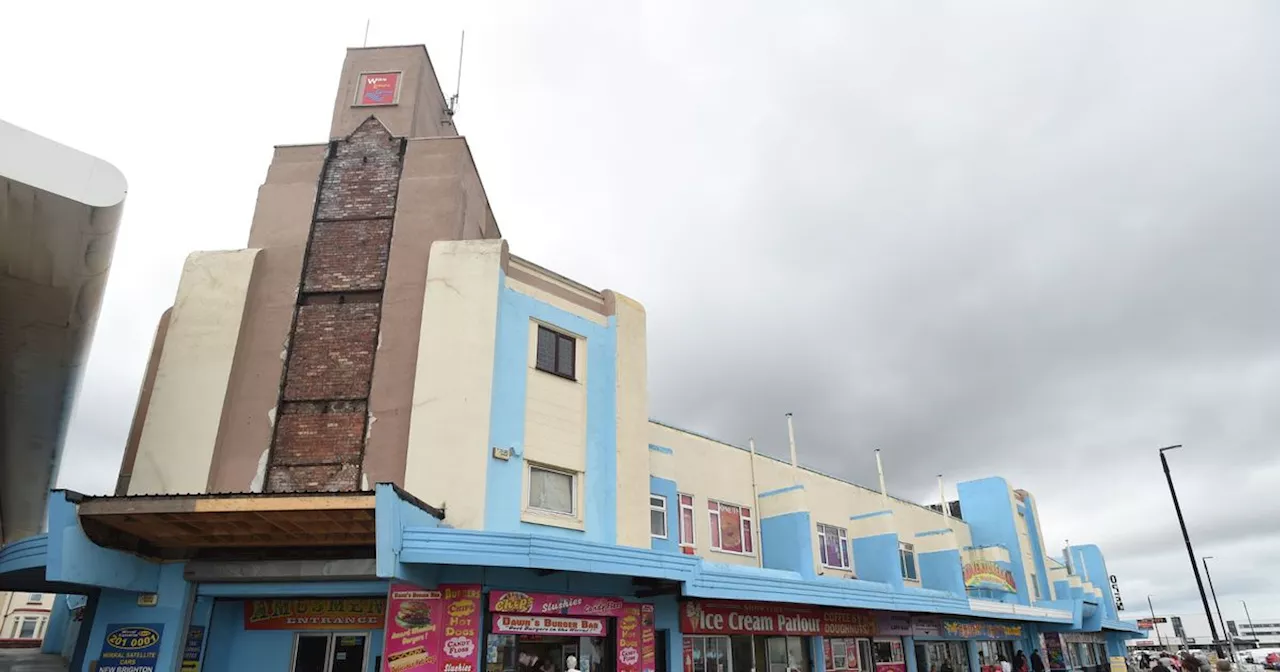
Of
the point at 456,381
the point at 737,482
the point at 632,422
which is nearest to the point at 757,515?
the point at 737,482

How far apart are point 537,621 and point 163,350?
9.55 metres

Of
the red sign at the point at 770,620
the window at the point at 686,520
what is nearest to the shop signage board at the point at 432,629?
the red sign at the point at 770,620

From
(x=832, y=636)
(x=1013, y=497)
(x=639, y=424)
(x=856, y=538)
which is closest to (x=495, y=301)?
(x=639, y=424)

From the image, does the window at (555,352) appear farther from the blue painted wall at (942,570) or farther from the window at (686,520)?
the blue painted wall at (942,570)

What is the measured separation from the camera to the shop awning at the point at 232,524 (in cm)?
1116

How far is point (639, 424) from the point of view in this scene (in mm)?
17031

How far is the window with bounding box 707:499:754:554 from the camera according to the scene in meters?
21.6

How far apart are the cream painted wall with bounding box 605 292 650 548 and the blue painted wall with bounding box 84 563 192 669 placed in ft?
26.5

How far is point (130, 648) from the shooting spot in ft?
41.5

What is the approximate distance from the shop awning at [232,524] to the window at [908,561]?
23.5 metres

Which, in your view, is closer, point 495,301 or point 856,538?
point 495,301

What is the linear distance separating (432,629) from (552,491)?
3699 mm

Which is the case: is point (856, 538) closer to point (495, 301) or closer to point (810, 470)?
point (810, 470)

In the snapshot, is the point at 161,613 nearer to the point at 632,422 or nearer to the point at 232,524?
the point at 232,524
